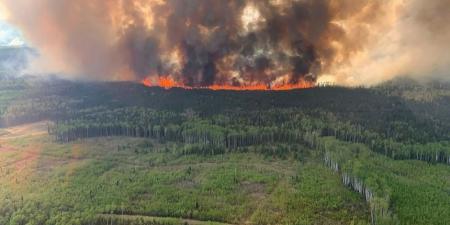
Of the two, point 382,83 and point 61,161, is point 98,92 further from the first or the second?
point 382,83

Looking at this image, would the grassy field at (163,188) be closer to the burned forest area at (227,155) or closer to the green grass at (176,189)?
the green grass at (176,189)

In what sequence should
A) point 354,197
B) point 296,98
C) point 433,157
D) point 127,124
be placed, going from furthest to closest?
point 296,98 < point 127,124 < point 433,157 < point 354,197

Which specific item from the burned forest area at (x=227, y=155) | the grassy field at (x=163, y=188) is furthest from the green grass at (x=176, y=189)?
the burned forest area at (x=227, y=155)

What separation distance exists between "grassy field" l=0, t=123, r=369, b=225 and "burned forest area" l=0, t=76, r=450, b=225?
0.87ft

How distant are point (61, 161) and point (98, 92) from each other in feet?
204

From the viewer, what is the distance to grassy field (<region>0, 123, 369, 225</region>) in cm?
9481

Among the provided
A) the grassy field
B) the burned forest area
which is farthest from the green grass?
the burned forest area

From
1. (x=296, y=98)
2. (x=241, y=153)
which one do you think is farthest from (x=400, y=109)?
(x=241, y=153)

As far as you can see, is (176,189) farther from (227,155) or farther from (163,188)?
(227,155)

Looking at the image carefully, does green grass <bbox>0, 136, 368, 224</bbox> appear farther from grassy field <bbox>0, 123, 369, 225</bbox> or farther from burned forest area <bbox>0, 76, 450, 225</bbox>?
burned forest area <bbox>0, 76, 450, 225</bbox>

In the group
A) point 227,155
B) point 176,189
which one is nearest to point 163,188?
point 176,189

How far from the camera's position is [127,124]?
152 metres

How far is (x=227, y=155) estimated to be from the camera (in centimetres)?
12975

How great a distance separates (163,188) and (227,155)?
25.2m
